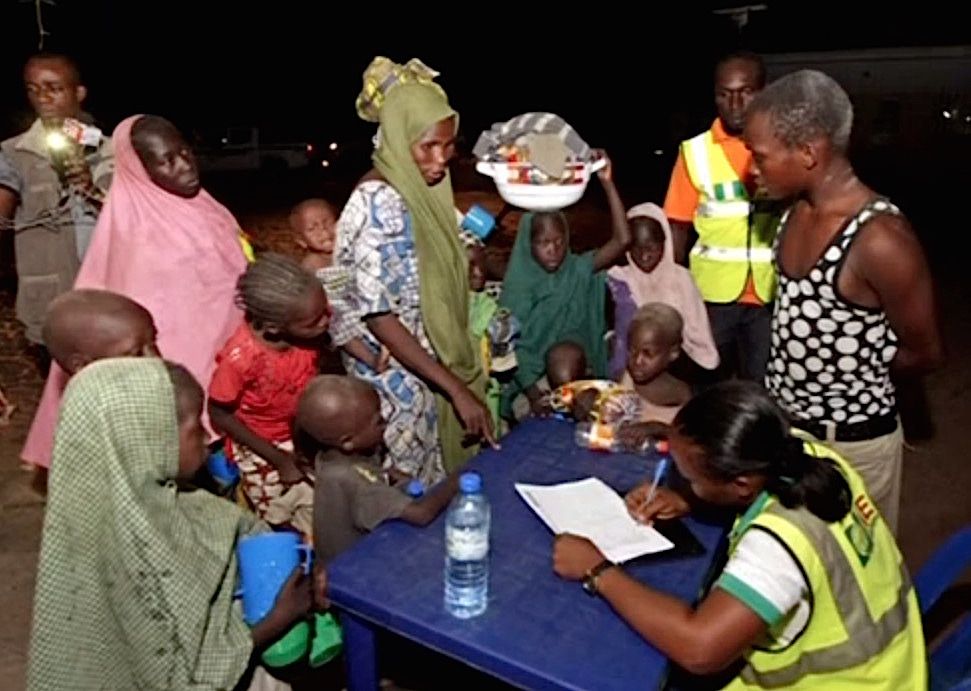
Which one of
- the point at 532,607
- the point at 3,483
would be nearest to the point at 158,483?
the point at 532,607

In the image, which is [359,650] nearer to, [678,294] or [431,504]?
[431,504]

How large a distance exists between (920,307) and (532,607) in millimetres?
1209

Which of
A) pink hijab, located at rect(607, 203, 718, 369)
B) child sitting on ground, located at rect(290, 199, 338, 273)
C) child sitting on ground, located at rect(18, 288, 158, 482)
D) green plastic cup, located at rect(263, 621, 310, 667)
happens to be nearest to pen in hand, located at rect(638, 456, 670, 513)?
green plastic cup, located at rect(263, 621, 310, 667)

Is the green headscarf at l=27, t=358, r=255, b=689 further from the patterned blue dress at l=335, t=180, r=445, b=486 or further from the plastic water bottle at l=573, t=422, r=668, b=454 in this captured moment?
the plastic water bottle at l=573, t=422, r=668, b=454

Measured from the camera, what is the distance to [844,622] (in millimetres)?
1700

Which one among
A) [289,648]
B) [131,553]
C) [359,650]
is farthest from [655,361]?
[131,553]

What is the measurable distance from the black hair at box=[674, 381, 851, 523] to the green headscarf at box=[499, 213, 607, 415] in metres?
1.97

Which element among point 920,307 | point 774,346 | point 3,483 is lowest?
point 3,483

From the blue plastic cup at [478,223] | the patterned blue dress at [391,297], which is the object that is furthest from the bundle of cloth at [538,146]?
the patterned blue dress at [391,297]

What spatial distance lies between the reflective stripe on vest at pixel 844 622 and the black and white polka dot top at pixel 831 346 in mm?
696

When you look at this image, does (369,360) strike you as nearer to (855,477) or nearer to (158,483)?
(158,483)

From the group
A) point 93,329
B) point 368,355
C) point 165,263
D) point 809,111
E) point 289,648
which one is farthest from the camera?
point 165,263

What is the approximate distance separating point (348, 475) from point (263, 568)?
46cm

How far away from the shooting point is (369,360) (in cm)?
279
